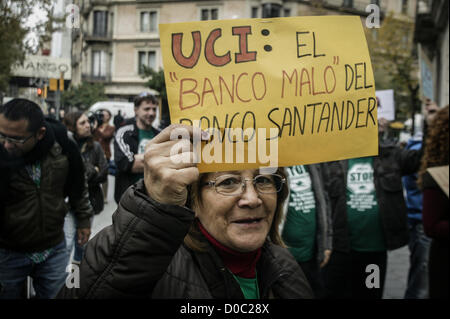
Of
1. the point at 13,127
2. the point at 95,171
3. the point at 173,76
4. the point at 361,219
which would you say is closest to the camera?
the point at 173,76

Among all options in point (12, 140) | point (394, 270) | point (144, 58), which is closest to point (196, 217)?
point (12, 140)

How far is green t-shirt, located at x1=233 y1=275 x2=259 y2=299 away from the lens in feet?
4.90

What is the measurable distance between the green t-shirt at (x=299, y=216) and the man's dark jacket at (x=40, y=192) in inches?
61.6

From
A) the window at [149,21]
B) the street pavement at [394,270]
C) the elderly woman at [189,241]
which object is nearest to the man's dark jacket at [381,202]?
the street pavement at [394,270]

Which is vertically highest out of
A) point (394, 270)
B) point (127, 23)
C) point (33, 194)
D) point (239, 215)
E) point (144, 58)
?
point (144, 58)

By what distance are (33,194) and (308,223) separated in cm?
194

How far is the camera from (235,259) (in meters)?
1.52

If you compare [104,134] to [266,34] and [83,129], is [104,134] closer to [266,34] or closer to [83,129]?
[83,129]

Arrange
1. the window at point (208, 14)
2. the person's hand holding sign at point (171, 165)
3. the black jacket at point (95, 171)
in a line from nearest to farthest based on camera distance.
→ the person's hand holding sign at point (171, 165) < the black jacket at point (95, 171) < the window at point (208, 14)

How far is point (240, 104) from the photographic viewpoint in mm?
1315

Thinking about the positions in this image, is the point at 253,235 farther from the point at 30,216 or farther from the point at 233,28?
the point at 30,216

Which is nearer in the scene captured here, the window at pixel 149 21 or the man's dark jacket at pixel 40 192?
the man's dark jacket at pixel 40 192

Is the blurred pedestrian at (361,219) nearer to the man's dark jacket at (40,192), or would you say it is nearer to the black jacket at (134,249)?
the man's dark jacket at (40,192)

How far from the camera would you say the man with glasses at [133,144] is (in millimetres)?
2678
